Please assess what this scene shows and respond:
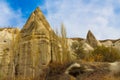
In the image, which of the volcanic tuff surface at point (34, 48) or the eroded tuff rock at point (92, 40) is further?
the eroded tuff rock at point (92, 40)

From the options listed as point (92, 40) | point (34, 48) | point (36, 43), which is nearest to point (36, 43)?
point (36, 43)

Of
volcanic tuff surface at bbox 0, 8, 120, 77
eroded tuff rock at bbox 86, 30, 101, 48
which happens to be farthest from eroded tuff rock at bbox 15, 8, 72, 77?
eroded tuff rock at bbox 86, 30, 101, 48

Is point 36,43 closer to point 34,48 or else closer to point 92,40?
point 34,48

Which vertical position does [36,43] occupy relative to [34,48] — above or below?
above

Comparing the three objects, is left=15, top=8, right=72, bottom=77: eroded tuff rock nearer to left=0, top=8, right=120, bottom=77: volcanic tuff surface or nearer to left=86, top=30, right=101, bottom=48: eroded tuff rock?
left=0, top=8, right=120, bottom=77: volcanic tuff surface

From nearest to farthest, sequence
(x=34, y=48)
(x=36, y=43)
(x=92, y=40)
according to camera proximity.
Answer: (x=34, y=48) < (x=36, y=43) < (x=92, y=40)

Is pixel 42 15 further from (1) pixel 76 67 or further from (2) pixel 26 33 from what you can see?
(1) pixel 76 67

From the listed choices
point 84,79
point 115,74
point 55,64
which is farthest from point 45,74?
point 115,74

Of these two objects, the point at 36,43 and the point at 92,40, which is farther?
the point at 92,40

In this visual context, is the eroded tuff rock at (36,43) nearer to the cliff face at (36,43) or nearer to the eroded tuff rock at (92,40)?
the cliff face at (36,43)

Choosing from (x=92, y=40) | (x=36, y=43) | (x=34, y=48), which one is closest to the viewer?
(x=34, y=48)

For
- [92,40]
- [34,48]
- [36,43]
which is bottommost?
[34,48]

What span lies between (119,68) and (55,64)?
2.49 meters

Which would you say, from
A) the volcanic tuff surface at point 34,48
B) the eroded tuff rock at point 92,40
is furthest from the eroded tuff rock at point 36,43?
the eroded tuff rock at point 92,40
